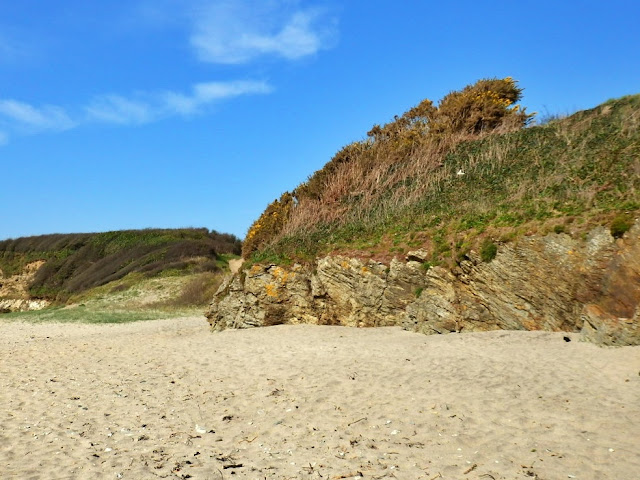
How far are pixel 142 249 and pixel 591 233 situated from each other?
4880cm

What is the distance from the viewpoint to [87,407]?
10508 mm

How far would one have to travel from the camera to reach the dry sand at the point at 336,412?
7305mm

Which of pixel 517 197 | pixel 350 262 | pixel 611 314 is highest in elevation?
pixel 517 197

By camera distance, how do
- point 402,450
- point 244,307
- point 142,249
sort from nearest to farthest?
point 402,450, point 244,307, point 142,249

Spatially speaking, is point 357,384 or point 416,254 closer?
point 357,384

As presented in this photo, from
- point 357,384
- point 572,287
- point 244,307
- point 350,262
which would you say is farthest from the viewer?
point 244,307

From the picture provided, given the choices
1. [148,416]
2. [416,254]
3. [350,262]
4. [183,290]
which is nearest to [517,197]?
[416,254]

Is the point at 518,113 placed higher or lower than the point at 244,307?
higher

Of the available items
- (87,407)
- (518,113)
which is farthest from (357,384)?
(518,113)

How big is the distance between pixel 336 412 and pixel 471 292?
828 cm

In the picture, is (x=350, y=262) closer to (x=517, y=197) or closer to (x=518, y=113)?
(x=517, y=197)

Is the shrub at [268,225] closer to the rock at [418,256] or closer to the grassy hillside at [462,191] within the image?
the grassy hillside at [462,191]

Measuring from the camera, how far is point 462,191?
74.7ft

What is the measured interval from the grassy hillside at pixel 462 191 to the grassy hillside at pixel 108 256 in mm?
20379
